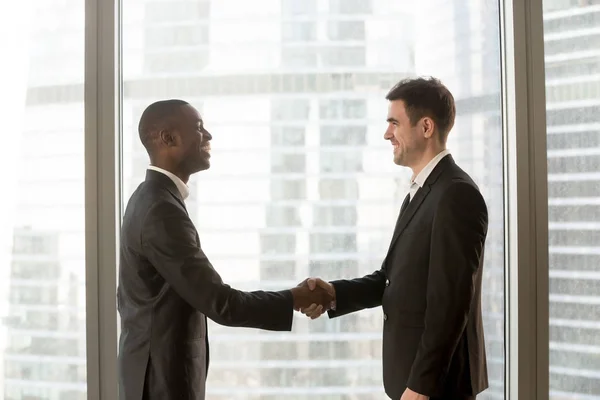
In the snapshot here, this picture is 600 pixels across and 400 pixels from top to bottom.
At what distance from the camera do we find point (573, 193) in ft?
7.27

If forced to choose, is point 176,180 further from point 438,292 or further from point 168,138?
point 438,292

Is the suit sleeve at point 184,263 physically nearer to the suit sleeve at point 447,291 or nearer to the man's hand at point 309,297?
the man's hand at point 309,297

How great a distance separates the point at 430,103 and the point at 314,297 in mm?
779

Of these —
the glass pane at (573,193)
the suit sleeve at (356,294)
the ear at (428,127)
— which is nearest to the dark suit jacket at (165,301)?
the suit sleeve at (356,294)

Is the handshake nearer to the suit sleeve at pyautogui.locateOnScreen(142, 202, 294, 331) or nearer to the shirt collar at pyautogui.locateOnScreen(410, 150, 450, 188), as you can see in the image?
the suit sleeve at pyautogui.locateOnScreen(142, 202, 294, 331)

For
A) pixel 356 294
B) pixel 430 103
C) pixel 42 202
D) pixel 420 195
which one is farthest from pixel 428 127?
pixel 42 202

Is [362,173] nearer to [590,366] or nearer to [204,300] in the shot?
[204,300]

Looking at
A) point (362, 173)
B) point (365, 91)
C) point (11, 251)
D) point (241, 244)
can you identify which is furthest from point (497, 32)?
point (11, 251)

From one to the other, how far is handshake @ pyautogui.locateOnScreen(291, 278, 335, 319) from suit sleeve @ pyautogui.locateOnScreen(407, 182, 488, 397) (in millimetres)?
508

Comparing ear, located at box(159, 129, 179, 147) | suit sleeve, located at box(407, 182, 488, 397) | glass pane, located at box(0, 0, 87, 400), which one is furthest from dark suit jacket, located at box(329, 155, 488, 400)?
glass pane, located at box(0, 0, 87, 400)

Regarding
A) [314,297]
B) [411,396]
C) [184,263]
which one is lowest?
[411,396]

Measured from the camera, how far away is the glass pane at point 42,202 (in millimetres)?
2193

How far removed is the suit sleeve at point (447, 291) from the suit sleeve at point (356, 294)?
45cm

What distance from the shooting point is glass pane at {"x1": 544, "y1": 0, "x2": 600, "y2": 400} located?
7.24ft
